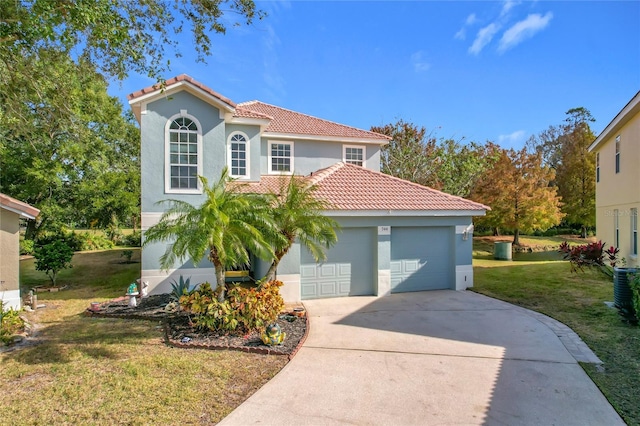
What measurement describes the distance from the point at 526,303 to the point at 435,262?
350 cm

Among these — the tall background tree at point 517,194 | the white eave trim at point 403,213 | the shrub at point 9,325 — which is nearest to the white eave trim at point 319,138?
the white eave trim at point 403,213

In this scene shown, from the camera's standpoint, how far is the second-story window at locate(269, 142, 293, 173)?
1811 centimetres

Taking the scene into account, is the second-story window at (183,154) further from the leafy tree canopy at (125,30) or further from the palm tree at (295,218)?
the palm tree at (295,218)

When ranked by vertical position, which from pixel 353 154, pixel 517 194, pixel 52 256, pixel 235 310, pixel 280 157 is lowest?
pixel 235 310

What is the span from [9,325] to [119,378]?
5.15 metres

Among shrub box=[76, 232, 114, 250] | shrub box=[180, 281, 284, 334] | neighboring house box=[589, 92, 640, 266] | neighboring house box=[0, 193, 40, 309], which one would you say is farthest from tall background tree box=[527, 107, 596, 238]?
shrub box=[76, 232, 114, 250]

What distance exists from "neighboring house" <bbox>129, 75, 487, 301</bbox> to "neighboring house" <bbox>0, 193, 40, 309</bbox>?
3734 millimetres

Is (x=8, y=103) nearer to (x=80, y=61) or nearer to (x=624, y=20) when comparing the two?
(x=80, y=61)

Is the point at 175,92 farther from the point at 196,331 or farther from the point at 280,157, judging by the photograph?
the point at 196,331

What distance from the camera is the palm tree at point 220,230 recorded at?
765cm

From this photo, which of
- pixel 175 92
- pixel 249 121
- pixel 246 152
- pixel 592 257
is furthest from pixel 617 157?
pixel 175 92

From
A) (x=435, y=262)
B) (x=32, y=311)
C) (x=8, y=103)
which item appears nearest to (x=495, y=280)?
(x=435, y=262)

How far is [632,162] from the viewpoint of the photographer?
1507 cm

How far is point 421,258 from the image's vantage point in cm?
1401
